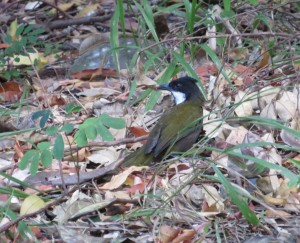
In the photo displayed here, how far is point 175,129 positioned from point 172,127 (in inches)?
1.1

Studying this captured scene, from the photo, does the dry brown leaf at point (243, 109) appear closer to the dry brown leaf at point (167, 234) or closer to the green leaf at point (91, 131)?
the green leaf at point (91, 131)

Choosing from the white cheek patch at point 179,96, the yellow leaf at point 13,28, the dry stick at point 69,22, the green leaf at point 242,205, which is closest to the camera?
the green leaf at point 242,205

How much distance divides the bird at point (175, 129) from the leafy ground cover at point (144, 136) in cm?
11

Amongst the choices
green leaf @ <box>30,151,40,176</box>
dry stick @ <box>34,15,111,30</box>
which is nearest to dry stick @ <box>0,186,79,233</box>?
green leaf @ <box>30,151,40,176</box>

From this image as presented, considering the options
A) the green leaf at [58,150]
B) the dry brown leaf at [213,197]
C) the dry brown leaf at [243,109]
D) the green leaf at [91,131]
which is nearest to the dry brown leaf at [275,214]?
the dry brown leaf at [213,197]

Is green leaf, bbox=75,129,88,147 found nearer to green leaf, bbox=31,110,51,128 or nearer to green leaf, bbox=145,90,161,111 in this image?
green leaf, bbox=31,110,51,128

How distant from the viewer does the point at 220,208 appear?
15.4 feet

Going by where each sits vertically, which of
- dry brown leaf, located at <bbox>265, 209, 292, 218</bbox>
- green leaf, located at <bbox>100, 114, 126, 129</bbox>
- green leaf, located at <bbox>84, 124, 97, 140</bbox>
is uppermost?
green leaf, located at <bbox>100, 114, 126, 129</bbox>

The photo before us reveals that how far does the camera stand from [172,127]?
597cm

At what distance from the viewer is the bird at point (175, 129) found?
5707 mm

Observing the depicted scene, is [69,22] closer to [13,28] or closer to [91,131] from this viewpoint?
[13,28]

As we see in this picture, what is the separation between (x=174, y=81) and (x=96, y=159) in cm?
108

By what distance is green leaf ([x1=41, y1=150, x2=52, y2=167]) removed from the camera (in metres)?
4.70

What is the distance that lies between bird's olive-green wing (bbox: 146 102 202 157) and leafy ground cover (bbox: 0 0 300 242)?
0.42 feet
